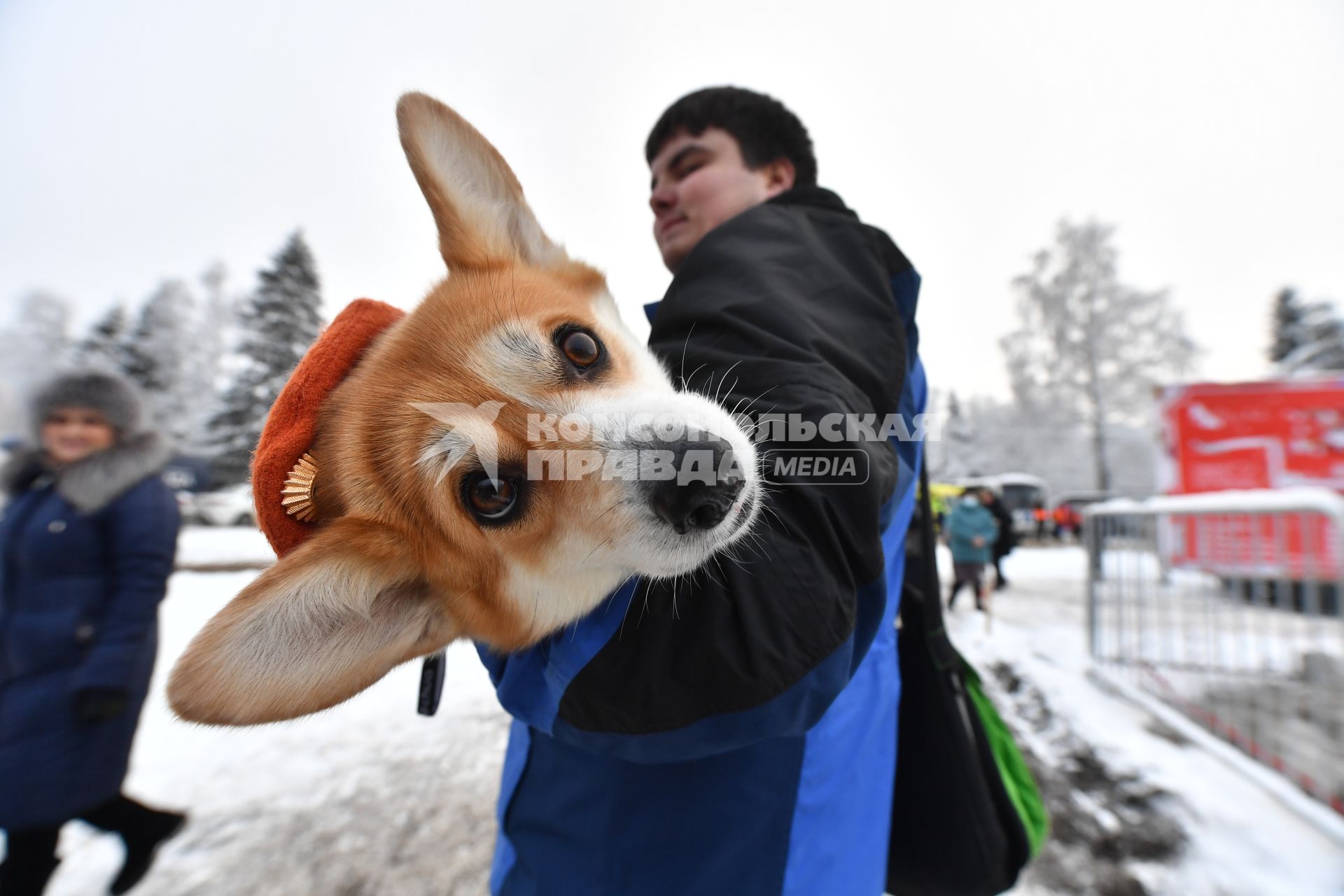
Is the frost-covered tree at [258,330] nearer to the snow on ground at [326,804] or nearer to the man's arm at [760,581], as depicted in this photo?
the snow on ground at [326,804]

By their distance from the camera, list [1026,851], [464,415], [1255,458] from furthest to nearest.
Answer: [1255,458] < [1026,851] < [464,415]

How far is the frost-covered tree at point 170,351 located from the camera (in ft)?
78.6

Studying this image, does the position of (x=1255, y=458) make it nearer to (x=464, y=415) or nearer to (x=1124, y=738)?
(x=1124, y=738)

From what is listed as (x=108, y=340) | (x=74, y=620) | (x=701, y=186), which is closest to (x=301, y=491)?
(x=701, y=186)

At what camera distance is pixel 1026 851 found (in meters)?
1.64

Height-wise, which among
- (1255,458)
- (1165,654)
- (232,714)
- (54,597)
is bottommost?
(1165,654)

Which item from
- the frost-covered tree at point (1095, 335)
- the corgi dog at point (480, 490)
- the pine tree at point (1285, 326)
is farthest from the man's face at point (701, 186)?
the pine tree at point (1285, 326)

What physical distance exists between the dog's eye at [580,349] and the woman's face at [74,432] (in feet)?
10.0

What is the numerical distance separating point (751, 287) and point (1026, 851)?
1.84 meters

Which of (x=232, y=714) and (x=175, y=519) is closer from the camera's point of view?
(x=232, y=714)

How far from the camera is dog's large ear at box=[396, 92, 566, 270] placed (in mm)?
1444

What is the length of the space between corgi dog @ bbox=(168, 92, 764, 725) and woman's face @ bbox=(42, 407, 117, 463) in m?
2.71

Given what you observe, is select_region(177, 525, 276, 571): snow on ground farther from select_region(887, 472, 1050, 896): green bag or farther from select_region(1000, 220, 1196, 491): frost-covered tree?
select_region(1000, 220, 1196, 491): frost-covered tree

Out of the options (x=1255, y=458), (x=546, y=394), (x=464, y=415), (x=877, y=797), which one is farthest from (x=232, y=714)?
(x=1255, y=458)
